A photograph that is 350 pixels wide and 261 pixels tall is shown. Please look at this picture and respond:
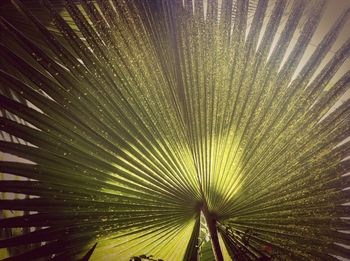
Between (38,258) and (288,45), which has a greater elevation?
(288,45)

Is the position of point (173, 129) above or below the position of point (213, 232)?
above

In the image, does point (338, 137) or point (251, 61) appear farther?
point (338, 137)

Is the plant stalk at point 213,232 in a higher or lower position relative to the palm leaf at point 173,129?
lower

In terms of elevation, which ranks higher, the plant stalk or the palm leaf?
the palm leaf

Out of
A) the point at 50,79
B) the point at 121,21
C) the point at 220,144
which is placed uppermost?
the point at 121,21

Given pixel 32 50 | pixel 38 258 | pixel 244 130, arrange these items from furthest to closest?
pixel 244 130 < pixel 38 258 < pixel 32 50

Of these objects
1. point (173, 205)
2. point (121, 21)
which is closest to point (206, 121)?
point (173, 205)

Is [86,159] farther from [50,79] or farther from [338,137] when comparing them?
[338,137]

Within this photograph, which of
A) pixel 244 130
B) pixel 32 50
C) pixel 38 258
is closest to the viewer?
pixel 32 50
